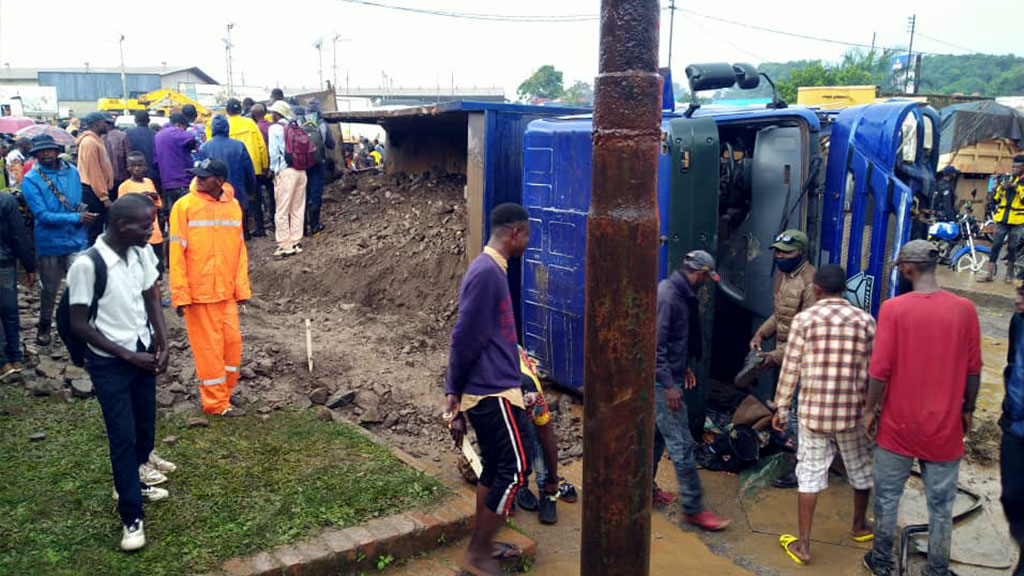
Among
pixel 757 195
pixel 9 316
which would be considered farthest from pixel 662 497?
pixel 9 316

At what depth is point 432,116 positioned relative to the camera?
824 centimetres

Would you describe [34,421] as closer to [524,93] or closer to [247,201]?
[247,201]

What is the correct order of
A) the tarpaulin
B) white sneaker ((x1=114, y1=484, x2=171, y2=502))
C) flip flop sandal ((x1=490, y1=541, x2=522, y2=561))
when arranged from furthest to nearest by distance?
the tarpaulin < white sneaker ((x1=114, y1=484, x2=171, y2=502)) < flip flop sandal ((x1=490, y1=541, x2=522, y2=561))

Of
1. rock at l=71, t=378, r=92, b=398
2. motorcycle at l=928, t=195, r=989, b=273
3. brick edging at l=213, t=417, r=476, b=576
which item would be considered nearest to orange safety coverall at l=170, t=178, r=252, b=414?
rock at l=71, t=378, r=92, b=398

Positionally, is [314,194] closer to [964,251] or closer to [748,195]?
[748,195]

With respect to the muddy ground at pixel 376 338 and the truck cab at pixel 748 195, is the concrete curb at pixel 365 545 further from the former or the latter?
the truck cab at pixel 748 195

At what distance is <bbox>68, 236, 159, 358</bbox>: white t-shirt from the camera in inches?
136

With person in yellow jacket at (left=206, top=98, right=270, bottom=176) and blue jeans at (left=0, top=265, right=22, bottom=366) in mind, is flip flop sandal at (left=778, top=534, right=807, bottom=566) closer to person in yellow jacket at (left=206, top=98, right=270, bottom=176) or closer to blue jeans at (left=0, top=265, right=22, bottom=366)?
blue jeans at (left=0, top=265, right=22, bottom=366)

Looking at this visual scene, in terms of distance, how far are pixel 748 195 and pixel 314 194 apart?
637 centimetres

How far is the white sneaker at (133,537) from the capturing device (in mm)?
3451

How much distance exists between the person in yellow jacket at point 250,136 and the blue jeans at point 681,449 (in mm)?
7400

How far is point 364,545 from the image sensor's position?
143 inches

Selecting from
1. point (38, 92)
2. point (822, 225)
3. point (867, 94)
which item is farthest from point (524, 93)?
point (822, 225)

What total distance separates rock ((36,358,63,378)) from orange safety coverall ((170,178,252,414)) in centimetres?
142
